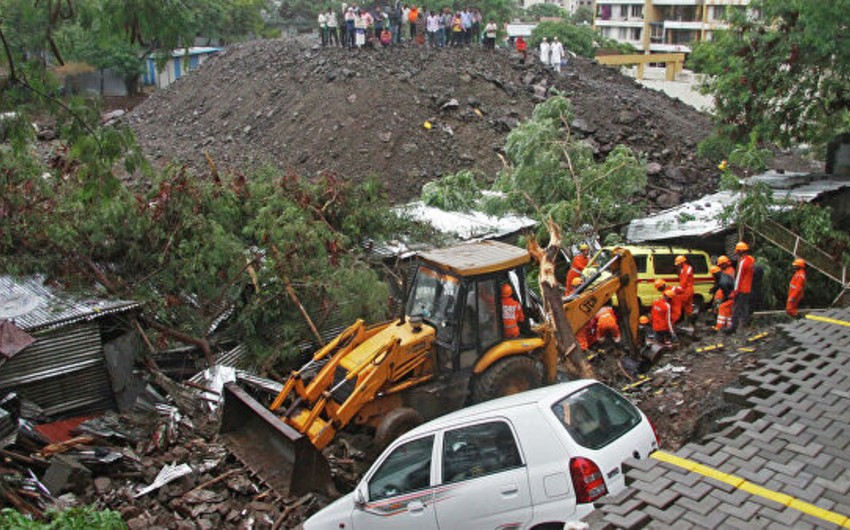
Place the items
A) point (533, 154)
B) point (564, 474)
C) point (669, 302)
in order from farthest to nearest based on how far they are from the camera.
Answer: point (533, 154) → point (669, 302) → point (564, 474)

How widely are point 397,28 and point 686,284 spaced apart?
18.1 meters

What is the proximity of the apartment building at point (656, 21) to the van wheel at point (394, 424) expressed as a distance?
182ft

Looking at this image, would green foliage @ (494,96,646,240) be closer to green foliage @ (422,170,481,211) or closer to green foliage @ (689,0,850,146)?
green foliage @ (422,170,481,211)

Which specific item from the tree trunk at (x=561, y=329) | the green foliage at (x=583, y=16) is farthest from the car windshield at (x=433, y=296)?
the green foliage at (x=583, y=16)

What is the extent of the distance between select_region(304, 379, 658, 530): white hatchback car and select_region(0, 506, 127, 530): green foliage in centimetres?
167

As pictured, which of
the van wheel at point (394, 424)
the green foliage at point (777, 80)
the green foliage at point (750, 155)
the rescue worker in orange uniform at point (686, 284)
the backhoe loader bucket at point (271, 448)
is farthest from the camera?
the green foliage at point (777, 80)

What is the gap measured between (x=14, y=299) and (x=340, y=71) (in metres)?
16.5

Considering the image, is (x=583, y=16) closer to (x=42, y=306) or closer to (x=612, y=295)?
(x=612, y=295)

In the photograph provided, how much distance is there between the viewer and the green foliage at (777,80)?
15938 millimetres

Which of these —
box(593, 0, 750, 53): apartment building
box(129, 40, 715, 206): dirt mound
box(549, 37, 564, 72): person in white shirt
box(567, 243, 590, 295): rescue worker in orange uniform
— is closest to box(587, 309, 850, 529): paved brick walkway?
box(567, 243, 590, 295): rescue worker in orange uniform

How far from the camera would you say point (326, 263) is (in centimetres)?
1129

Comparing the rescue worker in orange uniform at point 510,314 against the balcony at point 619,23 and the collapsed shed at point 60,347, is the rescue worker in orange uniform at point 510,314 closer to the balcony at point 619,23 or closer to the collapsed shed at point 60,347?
the collapsed shed at point 60,347

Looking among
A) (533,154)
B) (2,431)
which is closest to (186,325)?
(2,431)

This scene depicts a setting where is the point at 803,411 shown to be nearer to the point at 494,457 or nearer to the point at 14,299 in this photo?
the point at 494,457
